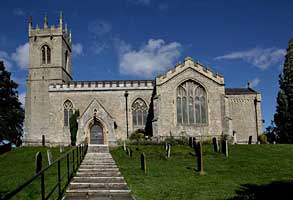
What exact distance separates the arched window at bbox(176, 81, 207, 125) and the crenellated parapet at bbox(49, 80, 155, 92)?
454 centimetres

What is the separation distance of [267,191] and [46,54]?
37450mm

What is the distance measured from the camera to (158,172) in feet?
54.1

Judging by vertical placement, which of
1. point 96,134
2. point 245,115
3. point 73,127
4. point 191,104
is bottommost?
point 96,134


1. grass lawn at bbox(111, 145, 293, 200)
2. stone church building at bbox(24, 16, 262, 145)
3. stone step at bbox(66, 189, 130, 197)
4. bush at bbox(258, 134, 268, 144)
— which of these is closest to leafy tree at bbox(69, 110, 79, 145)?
stone church building at bbox(24, 16, 262, 145)

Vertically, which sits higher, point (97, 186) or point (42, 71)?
point (42, 71)

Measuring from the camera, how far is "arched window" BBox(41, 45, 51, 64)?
44.0m

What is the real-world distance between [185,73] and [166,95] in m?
2.97

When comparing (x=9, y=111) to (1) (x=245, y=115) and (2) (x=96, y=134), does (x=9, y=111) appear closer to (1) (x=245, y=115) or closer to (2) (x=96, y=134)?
(2) (x=96, y=134)

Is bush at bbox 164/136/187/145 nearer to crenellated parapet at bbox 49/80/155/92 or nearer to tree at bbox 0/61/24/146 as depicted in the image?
crenellated parapet at bbox 49/80/155/92

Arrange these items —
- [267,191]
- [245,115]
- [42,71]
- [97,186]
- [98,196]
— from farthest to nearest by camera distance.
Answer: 1. [42,71]
2. [245,115]
3. [97,186]
4. [267,191]
5. [98,196]

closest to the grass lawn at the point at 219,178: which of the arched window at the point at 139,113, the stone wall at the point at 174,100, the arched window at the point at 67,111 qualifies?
the stone wall at the point at 174,100

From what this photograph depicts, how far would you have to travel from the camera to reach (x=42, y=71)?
43.4m

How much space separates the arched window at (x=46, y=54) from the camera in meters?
44.0

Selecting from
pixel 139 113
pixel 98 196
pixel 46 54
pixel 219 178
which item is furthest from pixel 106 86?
pixel 98 196
